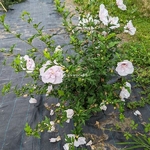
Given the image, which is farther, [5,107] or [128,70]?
[5,107]

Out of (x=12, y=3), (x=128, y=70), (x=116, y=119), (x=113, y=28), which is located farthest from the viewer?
(x=12, y=3)

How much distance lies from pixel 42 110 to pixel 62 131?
17.8 inches

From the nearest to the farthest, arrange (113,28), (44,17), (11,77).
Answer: (113,28) < (11,77) < (44,17)

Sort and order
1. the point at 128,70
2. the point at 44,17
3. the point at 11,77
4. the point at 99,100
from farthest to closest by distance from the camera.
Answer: the point at 44,17
the point at 11,77
the point at 99,100
the point at 128,70

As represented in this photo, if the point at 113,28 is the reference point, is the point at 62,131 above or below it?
below

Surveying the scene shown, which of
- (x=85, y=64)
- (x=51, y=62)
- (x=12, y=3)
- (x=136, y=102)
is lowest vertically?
(x=12, y=3)

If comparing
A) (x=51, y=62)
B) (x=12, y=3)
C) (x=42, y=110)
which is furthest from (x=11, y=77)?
(x=12, y=3)

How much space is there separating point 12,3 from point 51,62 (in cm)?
718

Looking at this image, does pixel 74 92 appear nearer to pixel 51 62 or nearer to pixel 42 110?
pixel 42 110

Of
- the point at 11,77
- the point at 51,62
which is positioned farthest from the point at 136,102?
the point at 11,77

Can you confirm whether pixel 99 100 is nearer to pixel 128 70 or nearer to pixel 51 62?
pixel 128 70

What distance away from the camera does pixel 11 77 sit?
11.8 ft

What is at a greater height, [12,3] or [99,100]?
[99,100]

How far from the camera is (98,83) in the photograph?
8.04 feet
